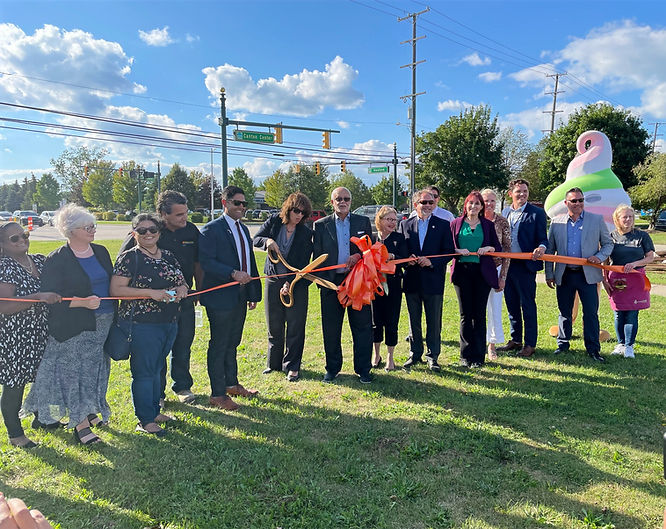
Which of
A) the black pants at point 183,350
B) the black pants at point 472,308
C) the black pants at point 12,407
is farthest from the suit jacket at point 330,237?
the black pants at point 12,407

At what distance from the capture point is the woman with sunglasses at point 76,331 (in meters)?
3.54

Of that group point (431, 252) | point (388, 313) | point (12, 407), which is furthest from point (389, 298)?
point (12, 407)

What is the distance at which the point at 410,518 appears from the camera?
2.76 m

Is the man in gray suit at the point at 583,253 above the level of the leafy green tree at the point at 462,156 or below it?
below

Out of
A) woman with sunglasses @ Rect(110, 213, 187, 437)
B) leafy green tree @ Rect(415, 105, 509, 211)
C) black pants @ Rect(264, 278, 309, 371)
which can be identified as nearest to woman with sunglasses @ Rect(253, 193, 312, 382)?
black pants @ Rect(264, 278, 309, 371)

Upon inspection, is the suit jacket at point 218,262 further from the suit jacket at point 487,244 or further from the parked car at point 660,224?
the parked car at point 660,224

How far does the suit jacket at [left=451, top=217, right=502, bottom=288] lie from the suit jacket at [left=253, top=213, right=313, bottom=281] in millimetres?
1859

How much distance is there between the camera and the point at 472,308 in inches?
217

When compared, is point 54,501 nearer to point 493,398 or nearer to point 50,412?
point 50,412

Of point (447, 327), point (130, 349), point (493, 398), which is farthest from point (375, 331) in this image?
point (130, 349)

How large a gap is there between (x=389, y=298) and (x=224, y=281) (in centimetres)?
218

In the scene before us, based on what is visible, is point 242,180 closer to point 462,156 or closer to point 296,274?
point 462,156

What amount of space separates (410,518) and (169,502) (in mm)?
1589

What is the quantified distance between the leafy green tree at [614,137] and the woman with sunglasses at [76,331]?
3261 centimetres
